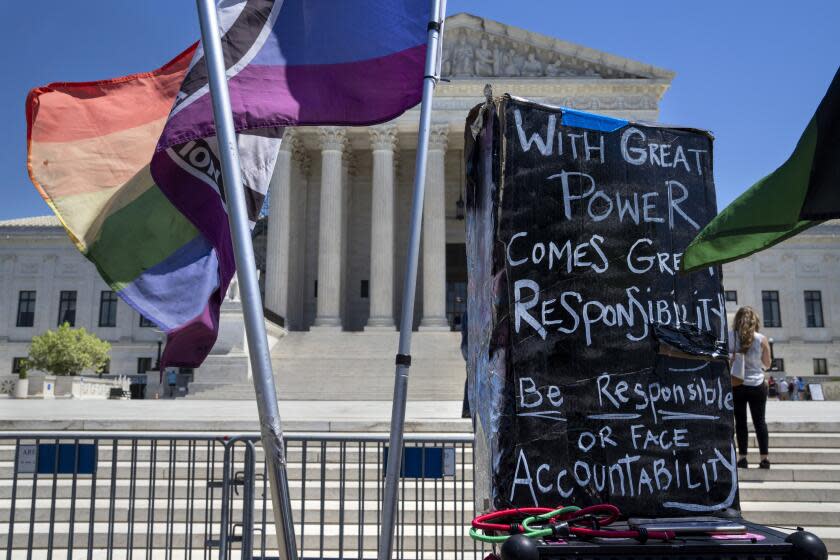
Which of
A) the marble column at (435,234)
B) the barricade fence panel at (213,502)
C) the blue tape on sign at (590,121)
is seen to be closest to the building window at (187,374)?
the marble column at (435,234)

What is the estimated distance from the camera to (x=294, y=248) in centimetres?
3756

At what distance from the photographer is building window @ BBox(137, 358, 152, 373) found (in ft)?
180

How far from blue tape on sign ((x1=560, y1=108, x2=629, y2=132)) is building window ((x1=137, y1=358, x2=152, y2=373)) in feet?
183

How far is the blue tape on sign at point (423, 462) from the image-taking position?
601cm

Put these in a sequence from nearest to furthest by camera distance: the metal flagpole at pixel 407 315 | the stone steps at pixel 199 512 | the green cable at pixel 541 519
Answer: the green cable at pixel 541 519, the metal flagpole at pixel 407 315, the stone steps at pixel 199 512

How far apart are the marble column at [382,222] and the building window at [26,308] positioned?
34914 millimetres

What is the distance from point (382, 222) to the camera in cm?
3522

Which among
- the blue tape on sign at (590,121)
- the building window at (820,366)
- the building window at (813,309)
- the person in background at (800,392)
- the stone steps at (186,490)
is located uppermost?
the building window at (813,309)

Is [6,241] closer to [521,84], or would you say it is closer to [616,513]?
[521,84]

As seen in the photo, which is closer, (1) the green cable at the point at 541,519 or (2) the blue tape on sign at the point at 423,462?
(1) the green cable at the point at 541,519

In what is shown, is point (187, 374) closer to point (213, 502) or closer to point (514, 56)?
point (514, 56)

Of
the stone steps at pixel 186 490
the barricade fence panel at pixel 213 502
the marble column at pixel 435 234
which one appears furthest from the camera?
the marble column at pixel 435 234

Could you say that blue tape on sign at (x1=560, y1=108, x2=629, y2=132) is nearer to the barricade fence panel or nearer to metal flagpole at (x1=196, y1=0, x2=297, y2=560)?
metal flagpole at (x1=196, y1=0, x2=297, y2=560)

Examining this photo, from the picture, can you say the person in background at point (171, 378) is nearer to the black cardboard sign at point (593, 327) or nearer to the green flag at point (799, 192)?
the black cardboard sign at point (593, 327)
